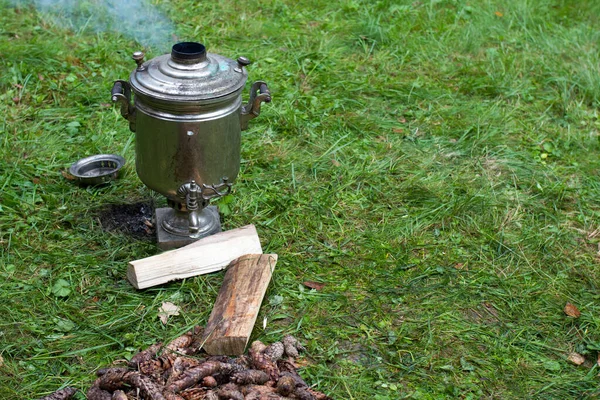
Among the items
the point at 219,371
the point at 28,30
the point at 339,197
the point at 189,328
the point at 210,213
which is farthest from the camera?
the point at 28,30

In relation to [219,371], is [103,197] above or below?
below

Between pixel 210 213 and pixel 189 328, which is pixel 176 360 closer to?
pixel 189 328

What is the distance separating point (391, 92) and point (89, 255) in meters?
3.19

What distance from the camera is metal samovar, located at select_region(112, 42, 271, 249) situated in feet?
11.3

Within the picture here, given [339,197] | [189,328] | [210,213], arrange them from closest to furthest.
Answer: [189,328], [210,213], [339,197]

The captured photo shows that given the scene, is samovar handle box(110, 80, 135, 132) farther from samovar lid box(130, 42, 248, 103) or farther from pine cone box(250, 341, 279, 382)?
pine cone box(250, 341, 279, 382)

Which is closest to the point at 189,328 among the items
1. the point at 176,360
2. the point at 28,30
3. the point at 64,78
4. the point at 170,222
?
the point at 176,360

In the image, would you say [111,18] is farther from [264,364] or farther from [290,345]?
[264,364]

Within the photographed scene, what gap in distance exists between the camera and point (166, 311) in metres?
3.52

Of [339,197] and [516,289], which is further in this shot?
[339,197]

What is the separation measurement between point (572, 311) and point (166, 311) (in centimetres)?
228

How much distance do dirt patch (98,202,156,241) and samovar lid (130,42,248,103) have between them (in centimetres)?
100

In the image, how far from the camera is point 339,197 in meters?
4.61

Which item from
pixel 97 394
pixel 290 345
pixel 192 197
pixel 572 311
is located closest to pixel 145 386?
pixel 97 394
